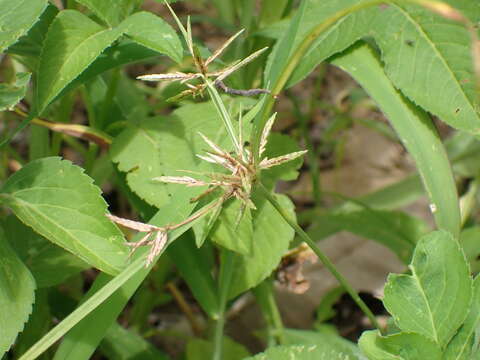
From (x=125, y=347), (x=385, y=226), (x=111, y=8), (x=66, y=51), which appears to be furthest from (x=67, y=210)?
(x=385, y=226)

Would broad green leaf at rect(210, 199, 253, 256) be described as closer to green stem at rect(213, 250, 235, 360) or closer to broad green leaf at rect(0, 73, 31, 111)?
green stem at rect(213, 250, 235, 360)

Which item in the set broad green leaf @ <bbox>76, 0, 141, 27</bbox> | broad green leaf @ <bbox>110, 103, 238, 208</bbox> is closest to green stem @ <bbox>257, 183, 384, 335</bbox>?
broad green leaf @ <bbox>110, 103, 238, 208</bbox>

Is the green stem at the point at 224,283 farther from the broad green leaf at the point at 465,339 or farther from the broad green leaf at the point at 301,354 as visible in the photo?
the broad green leaf at the point at 465,339

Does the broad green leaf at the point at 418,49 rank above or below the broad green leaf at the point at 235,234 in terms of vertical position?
above

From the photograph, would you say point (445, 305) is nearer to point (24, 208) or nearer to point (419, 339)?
point (419, 339)

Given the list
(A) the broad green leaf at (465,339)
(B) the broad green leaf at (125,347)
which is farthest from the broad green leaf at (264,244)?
(A) the broad green leaf at (465,339)

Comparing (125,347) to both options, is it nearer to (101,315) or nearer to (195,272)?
(195,272)

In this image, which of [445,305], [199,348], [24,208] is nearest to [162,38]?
[24,208]
